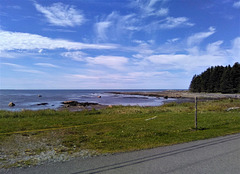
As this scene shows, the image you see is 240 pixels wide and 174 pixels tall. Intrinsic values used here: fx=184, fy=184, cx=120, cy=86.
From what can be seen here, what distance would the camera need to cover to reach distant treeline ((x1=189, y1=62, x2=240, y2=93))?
69812 millimetres

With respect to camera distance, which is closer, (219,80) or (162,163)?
(162,163)

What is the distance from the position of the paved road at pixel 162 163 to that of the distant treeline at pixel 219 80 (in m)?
75.2

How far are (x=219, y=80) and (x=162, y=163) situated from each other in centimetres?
8520

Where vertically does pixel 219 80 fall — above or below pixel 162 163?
above

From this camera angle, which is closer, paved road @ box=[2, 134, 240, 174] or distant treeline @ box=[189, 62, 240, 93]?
paved road @ box=[2, 134, 240, 174]

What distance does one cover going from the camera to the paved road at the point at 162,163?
436 cm

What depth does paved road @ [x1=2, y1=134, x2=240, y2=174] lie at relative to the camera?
436 cm

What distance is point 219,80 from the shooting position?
78.9 m

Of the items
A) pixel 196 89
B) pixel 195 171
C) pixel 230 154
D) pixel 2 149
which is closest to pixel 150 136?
pixel 230 154

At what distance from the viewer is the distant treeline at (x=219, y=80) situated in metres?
69.8

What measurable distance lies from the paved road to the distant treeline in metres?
75.2

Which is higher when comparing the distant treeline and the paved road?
the distant treeline

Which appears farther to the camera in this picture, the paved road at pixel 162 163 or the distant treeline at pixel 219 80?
the distant treeline at pixel 219 80

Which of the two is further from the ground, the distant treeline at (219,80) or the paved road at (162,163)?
the distant treeline at (219,80)
